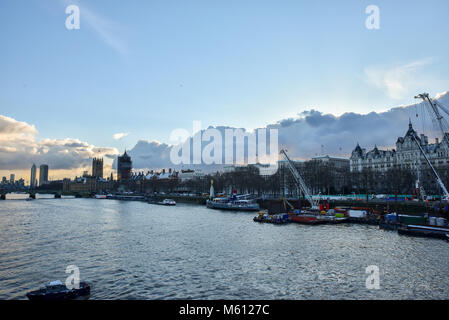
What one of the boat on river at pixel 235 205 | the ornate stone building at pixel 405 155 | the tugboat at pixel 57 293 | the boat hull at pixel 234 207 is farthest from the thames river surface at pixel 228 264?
the ornate stone building at pixel 405 155

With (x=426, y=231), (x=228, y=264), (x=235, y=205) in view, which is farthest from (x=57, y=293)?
(x=235, y=205)

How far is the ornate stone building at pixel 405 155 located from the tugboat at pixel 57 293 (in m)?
140

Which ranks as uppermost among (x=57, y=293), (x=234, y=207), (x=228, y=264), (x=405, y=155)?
(x=405, y=155)

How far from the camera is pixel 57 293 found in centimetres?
2222

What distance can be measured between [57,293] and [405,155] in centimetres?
17394

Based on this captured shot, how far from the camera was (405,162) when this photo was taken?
160 metres

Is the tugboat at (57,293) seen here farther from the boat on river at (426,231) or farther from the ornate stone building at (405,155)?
the ornate stone building at (405,155)

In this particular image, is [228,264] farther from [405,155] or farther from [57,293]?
[405,155]

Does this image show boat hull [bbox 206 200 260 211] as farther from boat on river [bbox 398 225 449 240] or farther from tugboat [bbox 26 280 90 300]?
tugboat [bbox 26 280 90 300]

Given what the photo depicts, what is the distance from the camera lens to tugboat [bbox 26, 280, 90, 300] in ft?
71.9

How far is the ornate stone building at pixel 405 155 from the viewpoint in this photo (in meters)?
144

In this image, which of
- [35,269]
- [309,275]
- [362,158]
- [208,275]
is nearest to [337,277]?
[309,275]

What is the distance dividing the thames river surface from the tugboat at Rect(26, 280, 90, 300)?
1.35 m

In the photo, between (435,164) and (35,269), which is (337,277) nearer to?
(35,269)
